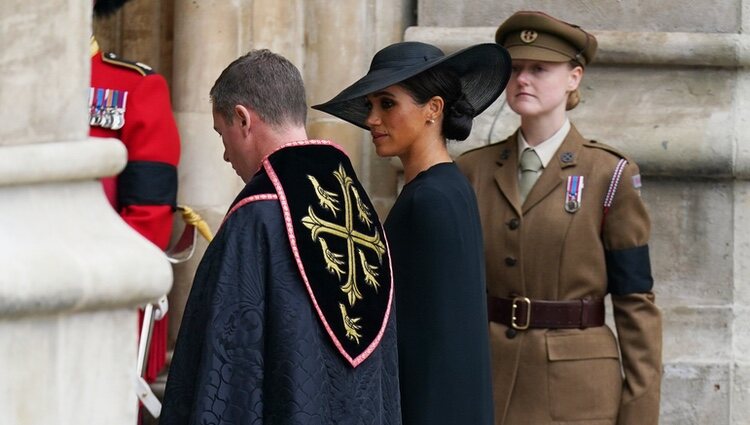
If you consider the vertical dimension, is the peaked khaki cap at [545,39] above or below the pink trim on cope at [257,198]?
above

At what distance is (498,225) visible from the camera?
4340 mm

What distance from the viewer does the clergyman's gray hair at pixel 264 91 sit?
127 inches

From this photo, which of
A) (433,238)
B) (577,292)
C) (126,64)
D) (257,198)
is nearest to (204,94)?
(126,64)

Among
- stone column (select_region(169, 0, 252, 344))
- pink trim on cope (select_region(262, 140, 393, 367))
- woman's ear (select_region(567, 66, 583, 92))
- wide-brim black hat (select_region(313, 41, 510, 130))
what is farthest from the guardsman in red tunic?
pink trim on cope (select_region(262, 140, 393, 367))

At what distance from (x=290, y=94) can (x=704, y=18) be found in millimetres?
2486

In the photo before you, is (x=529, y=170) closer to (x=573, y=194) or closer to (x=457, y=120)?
(x=573, y=194)

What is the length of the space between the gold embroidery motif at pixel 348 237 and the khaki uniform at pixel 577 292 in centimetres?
99

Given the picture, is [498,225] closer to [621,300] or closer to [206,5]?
[621,300]

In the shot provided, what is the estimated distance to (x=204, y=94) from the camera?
17.6 feet

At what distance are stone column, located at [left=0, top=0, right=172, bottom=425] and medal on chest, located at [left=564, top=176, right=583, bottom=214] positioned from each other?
1.71 m

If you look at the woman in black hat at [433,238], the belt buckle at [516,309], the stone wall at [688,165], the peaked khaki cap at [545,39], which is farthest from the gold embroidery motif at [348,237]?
the stone wall at [688,165]

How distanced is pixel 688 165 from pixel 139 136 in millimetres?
1734

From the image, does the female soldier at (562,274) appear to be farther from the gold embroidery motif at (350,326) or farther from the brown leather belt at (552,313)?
the gold embroidery motif at (350,326)

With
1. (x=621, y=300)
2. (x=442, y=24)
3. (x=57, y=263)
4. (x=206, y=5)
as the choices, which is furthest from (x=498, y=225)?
(x=57, y=263)
